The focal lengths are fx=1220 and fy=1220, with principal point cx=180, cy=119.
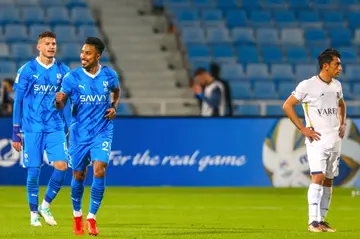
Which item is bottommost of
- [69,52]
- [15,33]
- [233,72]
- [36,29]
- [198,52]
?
[233,72]

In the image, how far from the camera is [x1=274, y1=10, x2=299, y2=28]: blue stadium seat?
32625 mm

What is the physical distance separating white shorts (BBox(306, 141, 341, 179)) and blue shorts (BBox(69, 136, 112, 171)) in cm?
240

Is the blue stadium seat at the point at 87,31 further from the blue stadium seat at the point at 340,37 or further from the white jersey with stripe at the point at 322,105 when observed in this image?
the white jersey with stripe at the point at 322,105

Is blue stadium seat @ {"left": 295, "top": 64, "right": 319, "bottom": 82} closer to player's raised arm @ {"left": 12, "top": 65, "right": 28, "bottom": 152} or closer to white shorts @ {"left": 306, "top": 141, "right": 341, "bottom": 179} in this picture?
white shorts @ {"left": 306, "top": 141, "right": 341, "bottom": 179}

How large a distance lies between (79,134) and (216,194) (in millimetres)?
8516

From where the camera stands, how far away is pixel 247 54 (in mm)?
31047

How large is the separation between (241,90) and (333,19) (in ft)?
17.5

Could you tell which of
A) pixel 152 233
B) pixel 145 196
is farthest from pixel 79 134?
pixel 145 196

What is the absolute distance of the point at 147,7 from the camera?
3328 cm

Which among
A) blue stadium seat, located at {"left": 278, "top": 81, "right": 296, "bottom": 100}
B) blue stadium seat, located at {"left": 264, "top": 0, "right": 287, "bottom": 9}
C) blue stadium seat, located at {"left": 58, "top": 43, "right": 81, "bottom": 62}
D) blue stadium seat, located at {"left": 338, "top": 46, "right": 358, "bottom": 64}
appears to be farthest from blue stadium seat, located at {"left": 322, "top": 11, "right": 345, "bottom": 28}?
blue stadium seat, located at {"left": 58, "top": 43, "right": 81, "bottom": 62}

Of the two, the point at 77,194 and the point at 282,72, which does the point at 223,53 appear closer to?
the point at 282,72

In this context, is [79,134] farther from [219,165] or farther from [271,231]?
[219,165]

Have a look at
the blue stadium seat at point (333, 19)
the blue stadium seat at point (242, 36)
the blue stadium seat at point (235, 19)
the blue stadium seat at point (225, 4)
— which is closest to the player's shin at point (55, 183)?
the blue stadium seat at point (242, 36)

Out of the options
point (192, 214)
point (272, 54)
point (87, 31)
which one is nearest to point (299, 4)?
point (272, 54)
